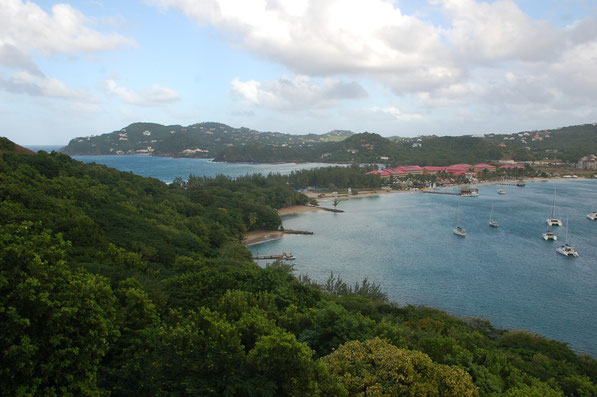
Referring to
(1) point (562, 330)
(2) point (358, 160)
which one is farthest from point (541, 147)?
(1) point (562, 330)

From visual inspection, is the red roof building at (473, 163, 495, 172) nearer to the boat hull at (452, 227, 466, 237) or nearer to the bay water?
the bay water

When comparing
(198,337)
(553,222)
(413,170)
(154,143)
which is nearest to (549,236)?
(553,222)

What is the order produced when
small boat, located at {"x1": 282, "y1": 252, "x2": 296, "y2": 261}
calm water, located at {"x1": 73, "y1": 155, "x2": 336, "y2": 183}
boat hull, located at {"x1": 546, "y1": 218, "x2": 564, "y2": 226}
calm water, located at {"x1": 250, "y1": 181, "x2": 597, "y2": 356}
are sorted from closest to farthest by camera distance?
1. calm water, located at {"x1": 250, "y1": 181, "x2": 597, "y2": 356}
2. small boat, located at {"x1": 282, "y1": 252, "x2": 296, "y2": 261}
3. boat hull, located at {"x1": 546, "y1": 218, "x2": 564, "y2": 226}
4. calm water, located at {"x1": 73, "y1": 155, "x2": 336, "y2": 183}

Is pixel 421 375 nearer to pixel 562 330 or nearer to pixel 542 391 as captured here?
pixel 542 391

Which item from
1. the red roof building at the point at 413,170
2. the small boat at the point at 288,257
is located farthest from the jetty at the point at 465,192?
the small boat at the point at 288,257

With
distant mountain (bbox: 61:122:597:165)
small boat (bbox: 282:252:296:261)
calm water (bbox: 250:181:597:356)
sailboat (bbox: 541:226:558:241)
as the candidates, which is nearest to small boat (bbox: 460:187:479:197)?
calm water (bbox: 250:181:597:356)

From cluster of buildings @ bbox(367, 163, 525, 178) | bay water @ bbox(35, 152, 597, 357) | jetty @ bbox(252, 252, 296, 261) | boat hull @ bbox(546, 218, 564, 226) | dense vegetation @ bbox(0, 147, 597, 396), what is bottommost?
bay water @ bbox(35, 152, 597, 357)

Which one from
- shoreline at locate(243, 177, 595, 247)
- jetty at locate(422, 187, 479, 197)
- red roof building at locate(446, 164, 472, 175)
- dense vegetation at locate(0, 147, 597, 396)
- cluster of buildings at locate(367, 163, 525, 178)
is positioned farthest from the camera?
red roof building at locate(446, 164, 472, 175)
